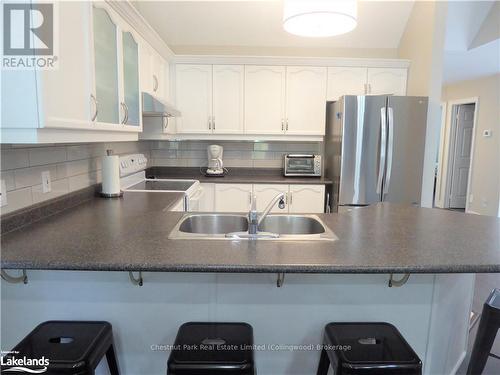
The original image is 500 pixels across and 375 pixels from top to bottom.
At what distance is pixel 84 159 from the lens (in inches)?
90.2

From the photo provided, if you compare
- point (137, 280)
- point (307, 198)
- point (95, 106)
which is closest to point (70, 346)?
point (137, 280)

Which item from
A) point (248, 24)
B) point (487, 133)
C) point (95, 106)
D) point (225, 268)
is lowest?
point (225, 268)

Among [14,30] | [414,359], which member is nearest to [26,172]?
[14,30]

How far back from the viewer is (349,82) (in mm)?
3625

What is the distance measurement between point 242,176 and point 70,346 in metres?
2.85

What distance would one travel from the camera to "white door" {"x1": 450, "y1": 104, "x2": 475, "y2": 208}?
6105mm

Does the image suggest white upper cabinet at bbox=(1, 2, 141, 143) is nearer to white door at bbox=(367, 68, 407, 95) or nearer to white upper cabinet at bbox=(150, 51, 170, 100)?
white upper cabinet at bbox=(150, 51, 170, 100)

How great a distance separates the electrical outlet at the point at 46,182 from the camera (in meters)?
1.81

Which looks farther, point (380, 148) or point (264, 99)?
point (264, 99)

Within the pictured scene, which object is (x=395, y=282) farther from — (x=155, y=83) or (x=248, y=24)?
(x=248, y=24)

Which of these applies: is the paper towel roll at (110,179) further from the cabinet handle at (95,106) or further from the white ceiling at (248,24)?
the white ceiling at (248,24)

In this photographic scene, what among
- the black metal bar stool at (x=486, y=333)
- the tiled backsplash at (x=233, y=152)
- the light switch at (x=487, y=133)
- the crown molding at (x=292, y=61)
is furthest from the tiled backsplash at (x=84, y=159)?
the light switch at (x=487, y=133)

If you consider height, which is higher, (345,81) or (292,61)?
(292,61)

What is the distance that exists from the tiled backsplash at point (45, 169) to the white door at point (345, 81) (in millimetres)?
2357
